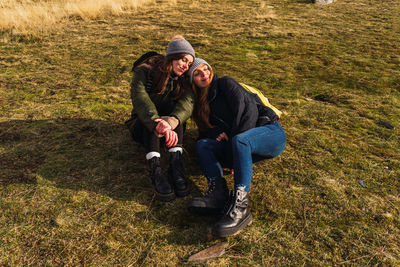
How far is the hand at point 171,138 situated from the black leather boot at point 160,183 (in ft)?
0.81

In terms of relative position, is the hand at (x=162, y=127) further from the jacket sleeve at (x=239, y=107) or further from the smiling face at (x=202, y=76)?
the jacket sleeve at (x=239, y=107)

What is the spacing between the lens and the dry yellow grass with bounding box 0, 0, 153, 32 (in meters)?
10.6

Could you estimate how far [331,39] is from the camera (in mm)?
9797

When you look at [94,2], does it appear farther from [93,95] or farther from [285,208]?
[285,208]

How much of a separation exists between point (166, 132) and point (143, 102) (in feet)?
1.88

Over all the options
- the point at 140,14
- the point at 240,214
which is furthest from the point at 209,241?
the point at 140,14

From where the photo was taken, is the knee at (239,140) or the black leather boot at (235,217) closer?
the black leather boot at (235,217)

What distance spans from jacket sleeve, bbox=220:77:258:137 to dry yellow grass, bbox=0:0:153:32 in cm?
986

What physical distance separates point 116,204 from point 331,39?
970 centimetres

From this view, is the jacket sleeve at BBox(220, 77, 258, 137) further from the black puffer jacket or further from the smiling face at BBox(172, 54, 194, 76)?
the smiling face at BBox(172, 54, 194, 76)

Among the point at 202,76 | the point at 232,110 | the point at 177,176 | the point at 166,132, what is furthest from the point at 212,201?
the point at 202,76

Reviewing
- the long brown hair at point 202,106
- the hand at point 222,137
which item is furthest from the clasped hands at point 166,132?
the hand at point 222,137

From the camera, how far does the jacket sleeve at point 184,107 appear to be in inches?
143

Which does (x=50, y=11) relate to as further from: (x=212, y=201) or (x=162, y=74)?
(x=212, y=201)
